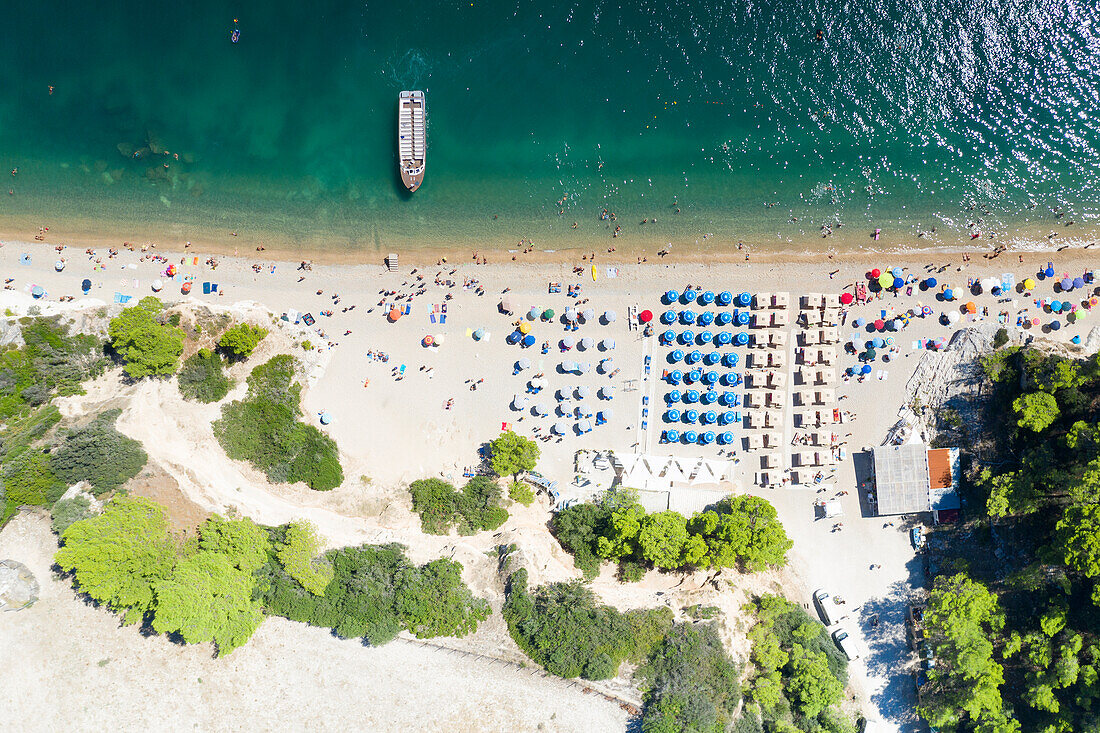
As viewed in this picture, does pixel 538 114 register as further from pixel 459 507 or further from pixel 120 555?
pixel 120 555

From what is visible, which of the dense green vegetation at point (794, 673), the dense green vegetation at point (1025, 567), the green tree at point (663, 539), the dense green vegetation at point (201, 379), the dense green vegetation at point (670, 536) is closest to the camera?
the dense green vegetation at point (1025, 567)

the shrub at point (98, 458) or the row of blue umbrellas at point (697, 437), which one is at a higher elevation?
the row of blue umbrellas at point (697, 437)

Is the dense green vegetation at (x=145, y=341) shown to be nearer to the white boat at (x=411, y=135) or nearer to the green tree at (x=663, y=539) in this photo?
the white boat at (x=411, y=135)

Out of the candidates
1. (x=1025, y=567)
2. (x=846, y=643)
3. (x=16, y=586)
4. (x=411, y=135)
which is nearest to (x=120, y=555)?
(x=16, y=586)

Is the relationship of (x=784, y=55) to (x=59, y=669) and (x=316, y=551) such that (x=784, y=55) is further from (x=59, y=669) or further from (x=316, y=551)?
(x=59, y=669)

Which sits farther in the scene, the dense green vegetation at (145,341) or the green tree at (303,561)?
the dense green vegetation at (145,341)

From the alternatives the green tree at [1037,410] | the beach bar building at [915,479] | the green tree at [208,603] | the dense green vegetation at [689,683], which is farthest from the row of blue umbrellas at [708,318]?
the green tree at [208,603]

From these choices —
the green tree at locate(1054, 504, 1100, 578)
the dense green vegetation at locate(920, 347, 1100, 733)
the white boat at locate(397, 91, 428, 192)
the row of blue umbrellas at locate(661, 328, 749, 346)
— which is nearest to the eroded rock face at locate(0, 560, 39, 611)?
the white boat at locate(397, 91, 428, 192)

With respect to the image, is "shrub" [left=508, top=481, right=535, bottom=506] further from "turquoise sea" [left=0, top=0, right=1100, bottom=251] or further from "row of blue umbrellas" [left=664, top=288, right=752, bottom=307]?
"turquoise sea" [left=0, top=0, right=1100, bottom=251]
